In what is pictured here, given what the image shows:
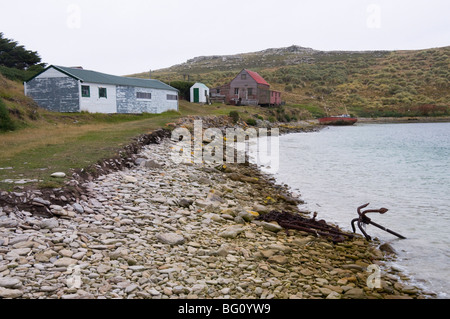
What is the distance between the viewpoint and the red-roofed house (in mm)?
57625

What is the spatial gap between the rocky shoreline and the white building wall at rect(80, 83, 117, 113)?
2177cm

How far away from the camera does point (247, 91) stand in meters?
58.1

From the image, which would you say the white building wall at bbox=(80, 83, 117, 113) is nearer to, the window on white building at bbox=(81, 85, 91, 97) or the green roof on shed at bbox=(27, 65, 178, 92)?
the window on white building at bbox=(81, 85, 91, 97)

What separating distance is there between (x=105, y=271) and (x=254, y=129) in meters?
36.8

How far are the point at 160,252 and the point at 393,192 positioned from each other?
503 inches

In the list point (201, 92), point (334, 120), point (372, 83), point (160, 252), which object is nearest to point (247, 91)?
point (201, 92)

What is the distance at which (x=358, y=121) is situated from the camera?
6888 centimetres

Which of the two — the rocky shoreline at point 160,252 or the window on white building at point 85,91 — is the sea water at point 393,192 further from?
the window on white building at point 85,91

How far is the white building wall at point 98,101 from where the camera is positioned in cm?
3064

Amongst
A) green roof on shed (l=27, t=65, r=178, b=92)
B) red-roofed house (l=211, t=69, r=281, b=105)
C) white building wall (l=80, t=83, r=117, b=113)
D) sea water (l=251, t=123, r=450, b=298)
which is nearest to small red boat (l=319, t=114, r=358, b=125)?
red-roofed house (l=211, t=69, r=281, b=105)

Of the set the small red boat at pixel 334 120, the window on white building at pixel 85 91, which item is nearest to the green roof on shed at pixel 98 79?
the window on white building at pixel 85 91

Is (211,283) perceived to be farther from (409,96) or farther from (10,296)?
(409,96)

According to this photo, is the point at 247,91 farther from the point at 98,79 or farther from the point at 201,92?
the point at 98,79
